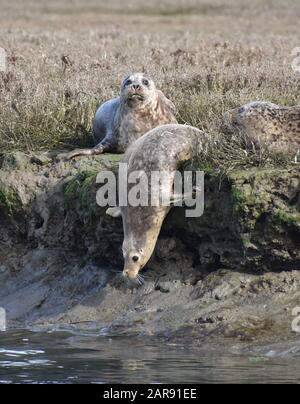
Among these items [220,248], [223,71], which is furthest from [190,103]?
[220,248]

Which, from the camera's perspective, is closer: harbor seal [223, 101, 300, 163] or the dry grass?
harbor seal [223, 101, 300, 163]

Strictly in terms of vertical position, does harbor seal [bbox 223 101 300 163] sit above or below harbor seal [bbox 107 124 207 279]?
above

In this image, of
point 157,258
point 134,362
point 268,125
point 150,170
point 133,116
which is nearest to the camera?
point 134,362

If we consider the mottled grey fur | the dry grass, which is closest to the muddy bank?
the mottled grey fur

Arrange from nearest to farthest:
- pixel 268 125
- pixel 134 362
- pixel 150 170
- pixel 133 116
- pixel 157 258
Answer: pixel 134 362 → pixel 150 170 → pixel 268 125 → pixel 157 258 → pixel 133 116

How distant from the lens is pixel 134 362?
8.52 m

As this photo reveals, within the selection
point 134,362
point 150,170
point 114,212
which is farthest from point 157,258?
point 134,362

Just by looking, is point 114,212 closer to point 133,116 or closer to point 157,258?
point 157,258

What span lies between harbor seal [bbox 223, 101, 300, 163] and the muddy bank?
0.50 metres

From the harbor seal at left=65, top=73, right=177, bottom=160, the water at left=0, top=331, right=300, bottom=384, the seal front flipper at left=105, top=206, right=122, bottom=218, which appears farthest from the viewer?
the harbor seal at left=65, top=73, right=177, bottom=160

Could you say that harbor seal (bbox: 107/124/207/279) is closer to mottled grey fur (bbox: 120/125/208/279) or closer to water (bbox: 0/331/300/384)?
mottled grey fur (bbox: 120/125/208/279)

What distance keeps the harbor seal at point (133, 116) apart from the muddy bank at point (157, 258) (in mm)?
203

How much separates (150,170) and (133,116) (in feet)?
5.66

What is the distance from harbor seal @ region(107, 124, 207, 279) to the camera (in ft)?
32.0
